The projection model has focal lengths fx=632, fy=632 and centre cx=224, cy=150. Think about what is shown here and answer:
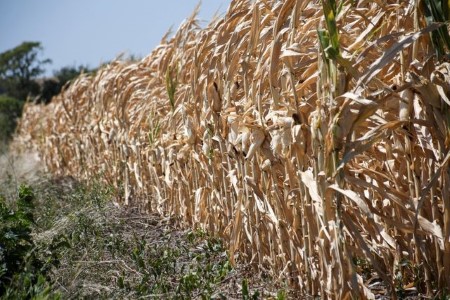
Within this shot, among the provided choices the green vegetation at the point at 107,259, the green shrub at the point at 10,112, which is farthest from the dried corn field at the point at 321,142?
the green shrub at the point at 10,112

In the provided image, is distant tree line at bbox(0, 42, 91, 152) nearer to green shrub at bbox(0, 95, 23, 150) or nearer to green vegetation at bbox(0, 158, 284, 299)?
green shrub at bbox(0, 95, 23, 150)

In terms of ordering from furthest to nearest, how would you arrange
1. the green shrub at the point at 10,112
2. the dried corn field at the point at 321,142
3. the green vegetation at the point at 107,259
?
1. the green shrub at the point at 10,112
2. the green vegetation at the point at 107,259
3. the dried corn field at the point at 321,142

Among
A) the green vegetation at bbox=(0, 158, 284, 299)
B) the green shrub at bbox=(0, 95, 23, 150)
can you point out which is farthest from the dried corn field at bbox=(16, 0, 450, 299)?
the green shrub at bbox=(0, 95, 23, 150)

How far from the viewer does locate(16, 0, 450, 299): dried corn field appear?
242 cm

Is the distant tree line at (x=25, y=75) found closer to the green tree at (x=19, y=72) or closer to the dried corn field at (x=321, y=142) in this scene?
the green tree at (x=19, y=72)

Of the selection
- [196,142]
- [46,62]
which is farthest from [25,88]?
[196,142]

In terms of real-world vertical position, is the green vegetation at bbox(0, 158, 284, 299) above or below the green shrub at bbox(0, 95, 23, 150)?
below

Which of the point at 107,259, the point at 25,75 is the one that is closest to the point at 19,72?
the point at 25,75

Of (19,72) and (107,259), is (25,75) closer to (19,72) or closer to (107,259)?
(19,72)

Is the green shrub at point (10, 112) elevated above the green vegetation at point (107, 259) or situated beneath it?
elevated above

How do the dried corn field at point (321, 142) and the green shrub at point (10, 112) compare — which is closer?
the dried corn field at point (321, 142)

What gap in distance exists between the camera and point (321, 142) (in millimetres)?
2545

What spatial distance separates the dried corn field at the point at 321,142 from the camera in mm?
2422

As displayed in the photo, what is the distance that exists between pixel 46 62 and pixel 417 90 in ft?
94.2
